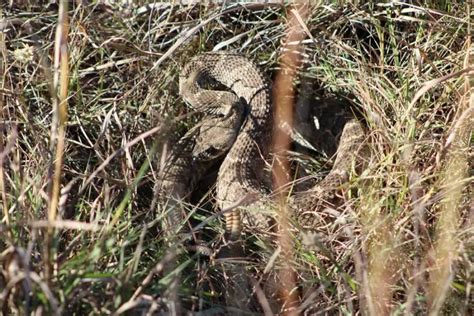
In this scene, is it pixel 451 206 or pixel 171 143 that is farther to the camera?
pixel 171 143

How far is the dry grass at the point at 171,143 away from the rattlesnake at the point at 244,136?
103mm

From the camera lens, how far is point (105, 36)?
4.98 m

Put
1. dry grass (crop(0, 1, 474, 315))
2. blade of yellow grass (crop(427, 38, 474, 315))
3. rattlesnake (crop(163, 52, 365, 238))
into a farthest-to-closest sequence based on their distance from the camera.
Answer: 1. rattlesnake (crop(163, 52, 365, 238))
2. blade of yellow grass (crop(427, 38, 474, 315))
3. dry grass (crop(0, 1, 474, 315))

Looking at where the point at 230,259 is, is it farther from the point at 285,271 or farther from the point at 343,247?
the point at 343,247

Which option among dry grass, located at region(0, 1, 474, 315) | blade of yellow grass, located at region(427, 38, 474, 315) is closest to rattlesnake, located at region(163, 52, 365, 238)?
dry grass, located at region(0, 1, 474, 315)

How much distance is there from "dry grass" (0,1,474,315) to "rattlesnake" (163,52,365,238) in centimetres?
10

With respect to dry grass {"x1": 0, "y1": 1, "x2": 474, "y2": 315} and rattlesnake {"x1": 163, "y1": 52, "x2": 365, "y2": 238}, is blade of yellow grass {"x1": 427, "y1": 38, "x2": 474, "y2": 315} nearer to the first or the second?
dry grass {"x1": 0, "y1": 1, "x2": 474, "y2": 315}

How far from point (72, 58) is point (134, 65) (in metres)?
0.36

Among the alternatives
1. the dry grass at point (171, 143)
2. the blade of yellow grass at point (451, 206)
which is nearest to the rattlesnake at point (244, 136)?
the dry grass at point (171, 143)

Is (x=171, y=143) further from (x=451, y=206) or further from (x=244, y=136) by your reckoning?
(x=451, y=206)

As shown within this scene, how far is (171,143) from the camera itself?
477 centimetres

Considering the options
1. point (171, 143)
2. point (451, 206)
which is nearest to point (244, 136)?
point (171, 143)

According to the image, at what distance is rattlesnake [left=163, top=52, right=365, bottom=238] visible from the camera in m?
4.28

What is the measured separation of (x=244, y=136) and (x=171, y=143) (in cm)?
42
